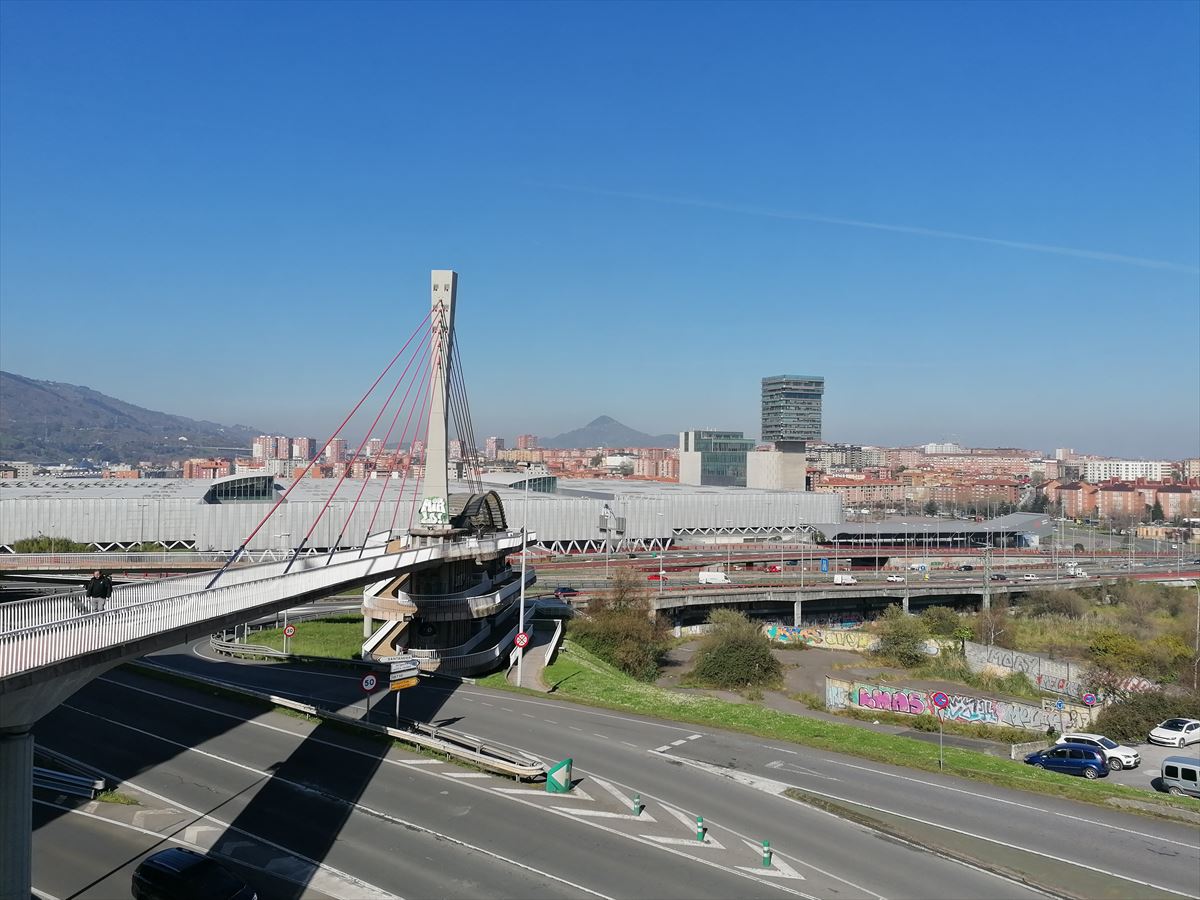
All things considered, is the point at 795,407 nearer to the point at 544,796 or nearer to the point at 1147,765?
the point at 1147,765

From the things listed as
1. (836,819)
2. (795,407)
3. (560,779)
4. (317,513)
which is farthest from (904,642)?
(795,407)

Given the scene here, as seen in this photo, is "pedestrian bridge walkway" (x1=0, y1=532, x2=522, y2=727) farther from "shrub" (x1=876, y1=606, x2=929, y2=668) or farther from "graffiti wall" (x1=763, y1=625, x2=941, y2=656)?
"graffiti wall" (x1=763, y1=625, x2=941, y2=656)

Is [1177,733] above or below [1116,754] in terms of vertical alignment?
below

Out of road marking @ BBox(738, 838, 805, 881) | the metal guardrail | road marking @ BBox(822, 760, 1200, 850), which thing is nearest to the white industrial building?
the metal guardrail

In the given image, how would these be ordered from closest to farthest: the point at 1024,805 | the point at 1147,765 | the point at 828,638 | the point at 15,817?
the point at 15,817 → the point at 1024,805 → the point at 1147,765 → the point at 828,638

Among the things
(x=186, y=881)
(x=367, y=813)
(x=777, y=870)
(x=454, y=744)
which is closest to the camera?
(x=186, y=881)

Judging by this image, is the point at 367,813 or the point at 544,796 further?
the point at 544,796

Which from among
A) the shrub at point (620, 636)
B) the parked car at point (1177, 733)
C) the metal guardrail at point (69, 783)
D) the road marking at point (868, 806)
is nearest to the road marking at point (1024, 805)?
the road marking at point (868, 806)
